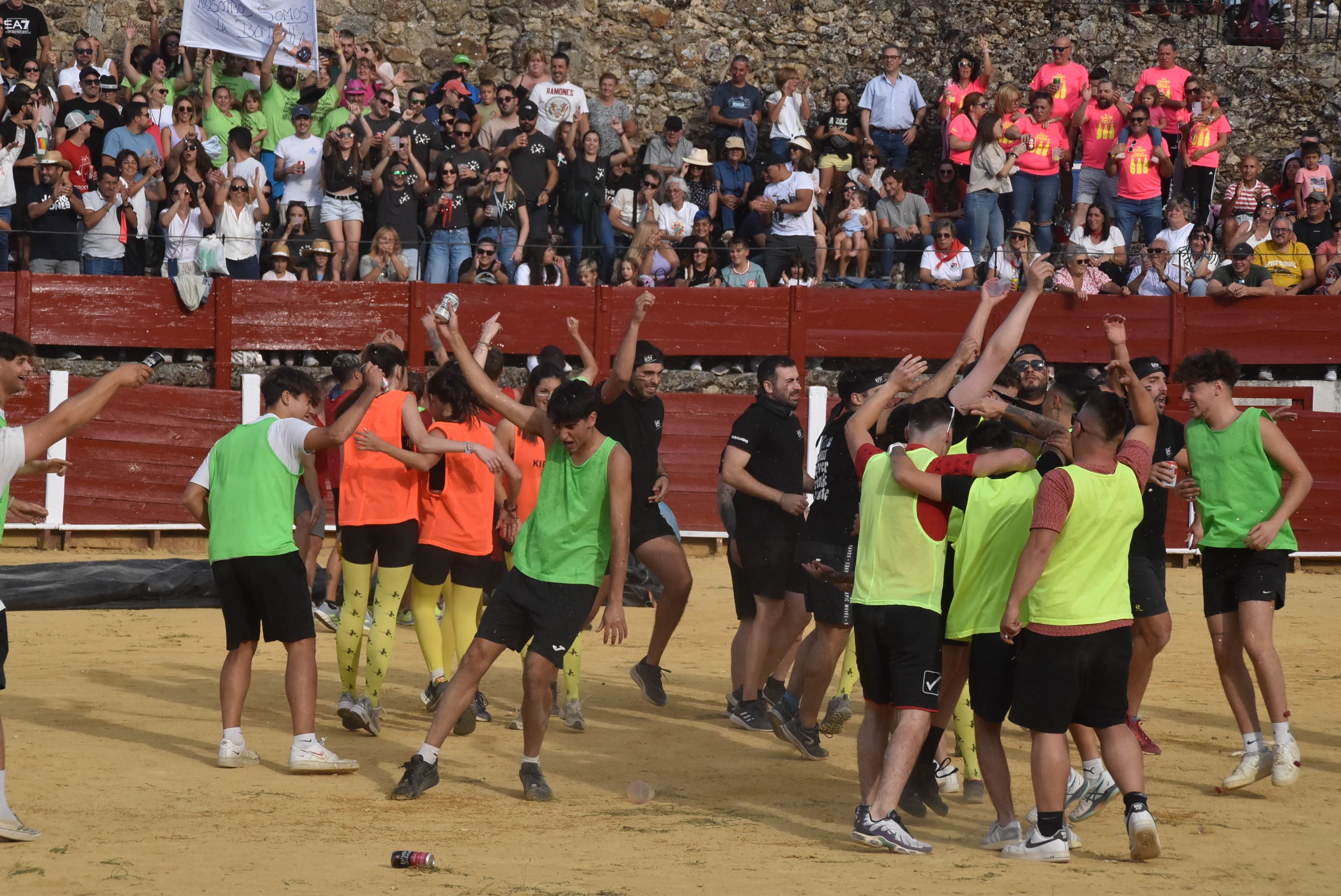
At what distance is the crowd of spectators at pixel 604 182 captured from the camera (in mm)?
14734

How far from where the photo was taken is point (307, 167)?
607 inches

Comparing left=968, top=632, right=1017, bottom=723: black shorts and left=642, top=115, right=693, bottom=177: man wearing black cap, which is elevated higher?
left=642, top=115, right=693, bottom=177: man wearing black cap

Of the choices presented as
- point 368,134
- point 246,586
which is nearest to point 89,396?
point 246,586

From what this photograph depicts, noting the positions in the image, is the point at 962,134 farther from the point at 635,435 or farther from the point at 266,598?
the point at 266,598

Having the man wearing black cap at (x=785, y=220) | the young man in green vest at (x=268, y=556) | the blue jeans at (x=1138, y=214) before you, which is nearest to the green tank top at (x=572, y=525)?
the young man in green vest at (x=268, y=556)

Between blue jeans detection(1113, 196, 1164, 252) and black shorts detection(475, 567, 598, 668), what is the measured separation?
41.1 feet

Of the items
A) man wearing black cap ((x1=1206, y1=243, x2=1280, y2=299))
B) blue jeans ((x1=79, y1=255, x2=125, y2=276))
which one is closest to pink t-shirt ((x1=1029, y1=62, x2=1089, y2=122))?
man wearing black cap ((x1=1206, y1=243, x2=1280, y2=299))

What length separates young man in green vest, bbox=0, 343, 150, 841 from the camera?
5.27 metres

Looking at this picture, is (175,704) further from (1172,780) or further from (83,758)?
(1172,780)

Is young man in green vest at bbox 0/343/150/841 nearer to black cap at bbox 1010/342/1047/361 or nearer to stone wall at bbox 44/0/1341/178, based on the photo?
black cap at bbox 1010/342/1047/361

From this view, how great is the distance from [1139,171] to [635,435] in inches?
438

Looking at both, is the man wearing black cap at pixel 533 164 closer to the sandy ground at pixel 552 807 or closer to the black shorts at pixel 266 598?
the sandy ground at pixel 552 807

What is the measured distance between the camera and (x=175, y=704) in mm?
8133

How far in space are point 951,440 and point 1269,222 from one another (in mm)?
11710
